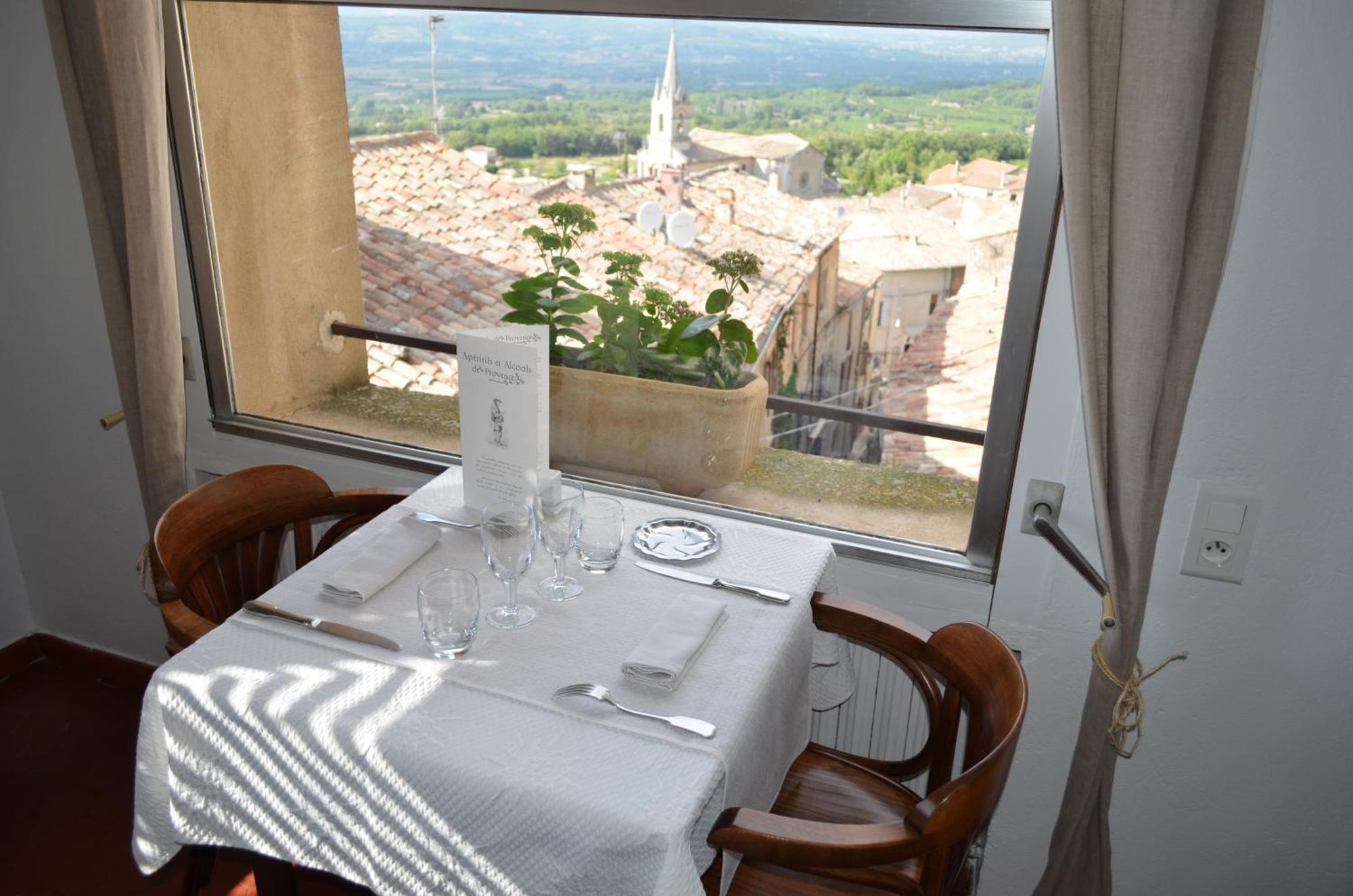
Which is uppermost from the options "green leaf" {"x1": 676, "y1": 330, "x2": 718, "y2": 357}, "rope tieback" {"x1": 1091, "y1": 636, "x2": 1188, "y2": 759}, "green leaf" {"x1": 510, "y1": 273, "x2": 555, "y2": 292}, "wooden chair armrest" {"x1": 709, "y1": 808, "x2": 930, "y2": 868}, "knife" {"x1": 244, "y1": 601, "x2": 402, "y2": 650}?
"green leaf" {"x1": 510, "y1": 273, "x2": 555, "y2": 292}

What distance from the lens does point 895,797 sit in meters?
1.47

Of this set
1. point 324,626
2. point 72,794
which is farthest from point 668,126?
point 72,794

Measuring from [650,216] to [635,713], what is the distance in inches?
40.1

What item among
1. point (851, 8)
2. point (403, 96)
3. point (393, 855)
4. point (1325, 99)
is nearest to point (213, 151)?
point (403, 96)

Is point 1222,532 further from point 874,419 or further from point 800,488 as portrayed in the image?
point 800,488

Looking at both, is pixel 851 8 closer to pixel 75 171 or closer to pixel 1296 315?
pixel 1296 315

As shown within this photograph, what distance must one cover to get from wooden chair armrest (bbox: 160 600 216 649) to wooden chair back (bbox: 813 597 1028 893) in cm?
88

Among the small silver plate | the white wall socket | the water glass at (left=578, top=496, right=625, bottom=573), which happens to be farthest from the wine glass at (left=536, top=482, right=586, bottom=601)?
the white wall socket

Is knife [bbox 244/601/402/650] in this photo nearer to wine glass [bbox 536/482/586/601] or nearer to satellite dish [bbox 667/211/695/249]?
wine glass [bbox 536/482/586/601]

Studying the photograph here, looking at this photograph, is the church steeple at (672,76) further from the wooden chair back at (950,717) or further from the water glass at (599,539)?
the wooden chair back at (950,717)

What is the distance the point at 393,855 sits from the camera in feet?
3.58

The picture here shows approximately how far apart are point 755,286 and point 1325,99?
880mm

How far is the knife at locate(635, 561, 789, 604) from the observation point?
1365mm

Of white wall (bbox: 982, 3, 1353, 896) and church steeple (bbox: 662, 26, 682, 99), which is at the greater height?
church steeple (bbox: 662, 26, 682, 99)
